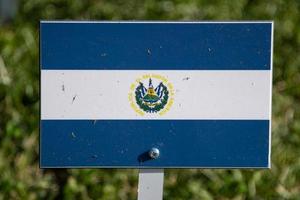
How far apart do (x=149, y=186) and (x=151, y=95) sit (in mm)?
273

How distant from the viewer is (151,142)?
2.37 metres

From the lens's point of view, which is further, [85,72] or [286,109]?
[286,109]

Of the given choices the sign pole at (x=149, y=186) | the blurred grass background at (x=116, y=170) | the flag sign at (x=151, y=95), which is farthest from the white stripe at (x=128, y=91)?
the blurred grass background at (x=116, y=170)

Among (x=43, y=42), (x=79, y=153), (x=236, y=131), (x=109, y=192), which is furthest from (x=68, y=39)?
(x=109, y=192)

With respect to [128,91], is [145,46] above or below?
above

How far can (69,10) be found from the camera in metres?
3.70

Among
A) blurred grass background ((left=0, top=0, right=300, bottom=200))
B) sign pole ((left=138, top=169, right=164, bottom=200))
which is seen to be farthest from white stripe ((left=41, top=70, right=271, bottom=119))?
blurred grass background ((left=0, top=0, right=300, bottom=200))

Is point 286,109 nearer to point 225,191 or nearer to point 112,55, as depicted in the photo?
point 225,191

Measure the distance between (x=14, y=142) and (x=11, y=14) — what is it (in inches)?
23.5

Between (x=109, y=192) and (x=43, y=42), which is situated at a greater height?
(x=43, y=42)

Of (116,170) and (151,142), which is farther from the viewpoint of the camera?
(116,170)

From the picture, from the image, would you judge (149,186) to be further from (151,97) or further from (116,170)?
(116,170)

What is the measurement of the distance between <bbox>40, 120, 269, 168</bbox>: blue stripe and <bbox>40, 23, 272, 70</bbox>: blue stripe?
168 mm

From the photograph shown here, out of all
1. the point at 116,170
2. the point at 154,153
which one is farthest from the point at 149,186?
the point at 116,170
